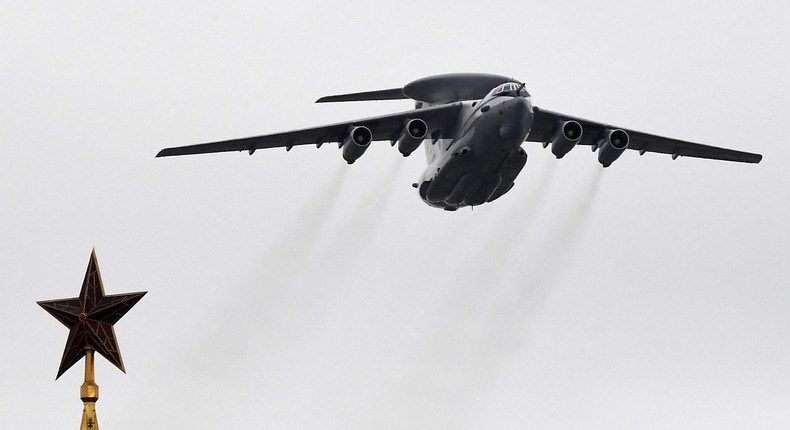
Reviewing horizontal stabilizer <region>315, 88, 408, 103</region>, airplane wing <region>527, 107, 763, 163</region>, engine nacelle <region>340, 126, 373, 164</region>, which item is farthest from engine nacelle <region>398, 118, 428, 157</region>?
airplane wing <region>527, 107, 763, 163</region>

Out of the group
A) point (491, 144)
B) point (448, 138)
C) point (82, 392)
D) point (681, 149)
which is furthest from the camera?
point (681, 149)

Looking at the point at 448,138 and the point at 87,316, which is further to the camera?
the point at 448,138

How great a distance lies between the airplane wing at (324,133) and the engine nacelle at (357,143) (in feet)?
4.44

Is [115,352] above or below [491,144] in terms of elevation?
below

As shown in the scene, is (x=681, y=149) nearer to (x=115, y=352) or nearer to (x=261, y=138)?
(x=261, y=138)

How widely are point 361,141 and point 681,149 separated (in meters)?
10.6

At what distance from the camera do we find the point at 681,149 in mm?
46969

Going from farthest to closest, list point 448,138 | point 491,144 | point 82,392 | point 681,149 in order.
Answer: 1. point 681,149
2. point 448,138
3. point 491,144
4. point 82,392

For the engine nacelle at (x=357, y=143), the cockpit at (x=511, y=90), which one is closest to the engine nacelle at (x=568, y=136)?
the cockpit at (x=511, y=90)

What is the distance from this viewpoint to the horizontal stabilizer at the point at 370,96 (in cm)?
4553

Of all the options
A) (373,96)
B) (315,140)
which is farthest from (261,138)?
(373,96)

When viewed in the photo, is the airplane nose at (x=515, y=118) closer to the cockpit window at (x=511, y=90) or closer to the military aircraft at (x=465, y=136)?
the military aircraft at (x=465, y=136)

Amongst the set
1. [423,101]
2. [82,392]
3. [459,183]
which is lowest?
[82,392]

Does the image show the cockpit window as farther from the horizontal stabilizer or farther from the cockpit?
the horizontal stabilizer
